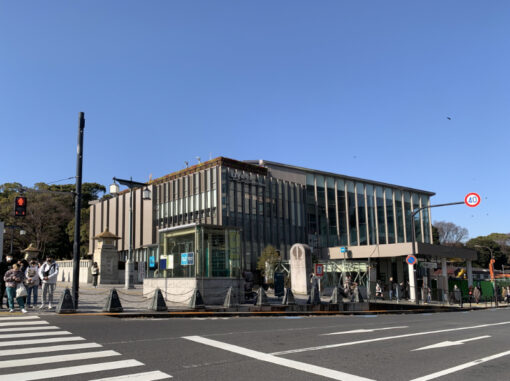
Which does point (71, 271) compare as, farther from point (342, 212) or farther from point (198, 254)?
point (342, 212)

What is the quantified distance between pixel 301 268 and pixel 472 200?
1241 cm

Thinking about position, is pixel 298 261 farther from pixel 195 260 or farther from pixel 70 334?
pixel 70 334

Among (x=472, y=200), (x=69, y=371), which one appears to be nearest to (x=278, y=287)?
(x=472, y=200)

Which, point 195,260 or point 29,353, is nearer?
point 29,353

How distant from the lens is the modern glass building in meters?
50.5

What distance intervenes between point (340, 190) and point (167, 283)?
1756 inches

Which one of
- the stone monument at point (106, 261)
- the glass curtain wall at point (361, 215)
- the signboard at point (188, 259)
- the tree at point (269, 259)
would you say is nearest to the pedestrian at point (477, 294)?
the tree at point (269, 259)

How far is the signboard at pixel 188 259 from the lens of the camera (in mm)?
20359

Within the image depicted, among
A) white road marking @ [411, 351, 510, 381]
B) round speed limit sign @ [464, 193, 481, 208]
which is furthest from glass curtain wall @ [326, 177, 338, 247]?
white road marking @ [411, 351, 510, 381]

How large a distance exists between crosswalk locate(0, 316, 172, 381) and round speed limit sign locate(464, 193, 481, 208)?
20.7 metres

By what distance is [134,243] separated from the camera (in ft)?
195

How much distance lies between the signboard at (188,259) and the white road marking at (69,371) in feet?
43.3

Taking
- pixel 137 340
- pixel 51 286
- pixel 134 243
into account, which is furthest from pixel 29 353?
pixel 134 243

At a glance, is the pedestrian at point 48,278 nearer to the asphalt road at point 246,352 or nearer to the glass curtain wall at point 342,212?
the asphalt road at point 246,352
